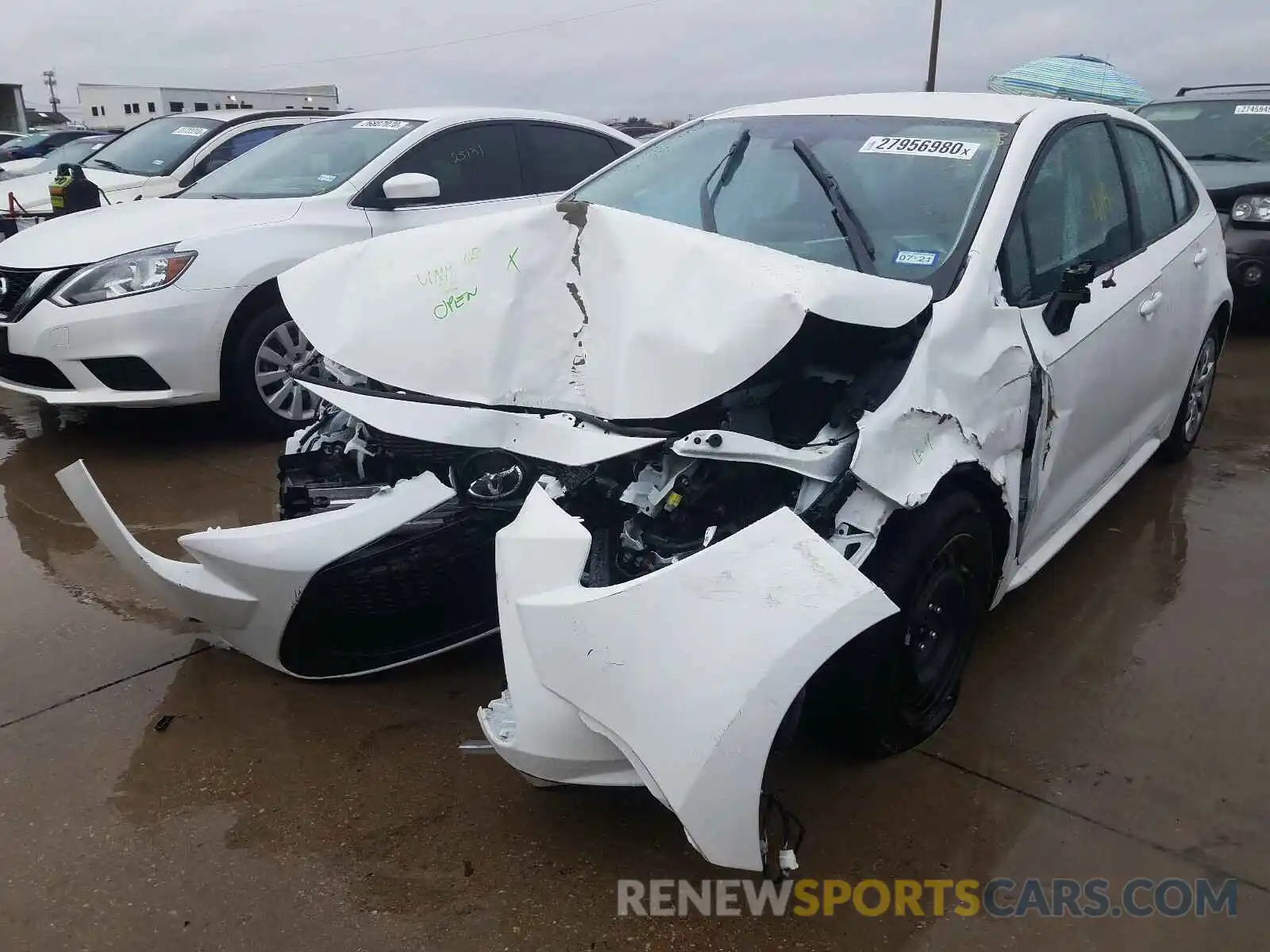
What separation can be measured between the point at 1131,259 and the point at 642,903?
2698mm

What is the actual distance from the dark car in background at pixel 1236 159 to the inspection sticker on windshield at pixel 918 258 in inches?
192

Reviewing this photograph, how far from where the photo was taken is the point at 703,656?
1873 mm

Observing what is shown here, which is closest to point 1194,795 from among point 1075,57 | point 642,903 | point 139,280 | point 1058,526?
point 1058,526

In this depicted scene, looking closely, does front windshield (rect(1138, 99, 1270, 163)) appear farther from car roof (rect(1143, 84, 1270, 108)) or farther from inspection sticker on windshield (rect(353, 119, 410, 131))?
inspection sticker on windshield (rect(353, 119, 410, 131))

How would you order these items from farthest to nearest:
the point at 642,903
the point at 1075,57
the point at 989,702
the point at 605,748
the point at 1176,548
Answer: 1. the point at 1075,57
2. the point at 1176,548
3. the point at 989,702
4. the point at 642,903
5. the point at 605,748

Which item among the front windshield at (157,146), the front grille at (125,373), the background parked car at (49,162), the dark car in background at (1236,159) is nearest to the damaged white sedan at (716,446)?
the front grille at (125,373)

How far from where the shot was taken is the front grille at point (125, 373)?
459 cm

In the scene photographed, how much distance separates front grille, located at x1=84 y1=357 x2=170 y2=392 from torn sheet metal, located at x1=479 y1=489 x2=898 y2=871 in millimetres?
3340

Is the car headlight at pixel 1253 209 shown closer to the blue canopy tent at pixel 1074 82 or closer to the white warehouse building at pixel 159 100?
the blue canopy tent at pixel 1074 82

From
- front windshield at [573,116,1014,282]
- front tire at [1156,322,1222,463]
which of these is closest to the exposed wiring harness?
front windshield at [573,116,1014,282]

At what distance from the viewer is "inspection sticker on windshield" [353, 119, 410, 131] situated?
5.66 m

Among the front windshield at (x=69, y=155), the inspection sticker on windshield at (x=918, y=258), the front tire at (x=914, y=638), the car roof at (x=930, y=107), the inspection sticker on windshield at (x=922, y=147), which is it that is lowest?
the front tire at (x=914, y=638)

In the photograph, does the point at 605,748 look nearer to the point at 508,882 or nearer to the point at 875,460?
the point at 508,882

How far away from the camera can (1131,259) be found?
348 centimetres
